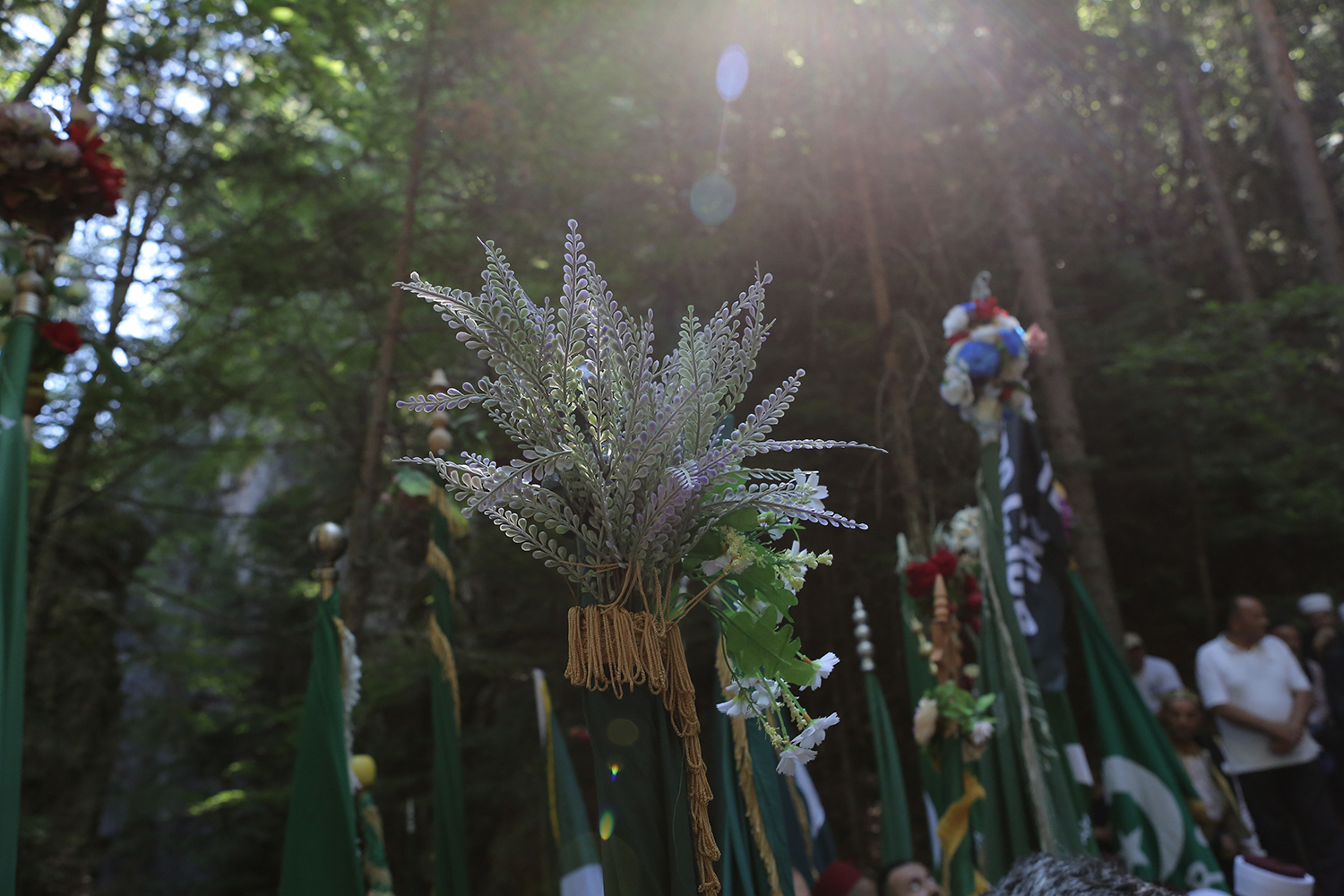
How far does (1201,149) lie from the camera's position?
424 inches

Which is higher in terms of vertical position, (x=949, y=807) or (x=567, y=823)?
(x=567, y=823)

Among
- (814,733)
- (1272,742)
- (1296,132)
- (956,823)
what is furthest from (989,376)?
(1296,132)

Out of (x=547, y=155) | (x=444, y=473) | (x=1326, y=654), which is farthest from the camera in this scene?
(x=547, y=155)

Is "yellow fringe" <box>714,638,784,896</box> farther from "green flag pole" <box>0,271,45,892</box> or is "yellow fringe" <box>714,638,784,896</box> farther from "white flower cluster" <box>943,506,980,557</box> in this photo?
"white flower cluster" <box>943,506,980,557</box>

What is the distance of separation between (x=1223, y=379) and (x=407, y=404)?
271 inches

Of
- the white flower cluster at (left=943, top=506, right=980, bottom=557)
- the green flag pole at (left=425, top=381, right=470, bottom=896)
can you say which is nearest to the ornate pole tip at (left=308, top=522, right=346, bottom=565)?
the green flag pole at (left=425, top=381, right=470, bottom=896)

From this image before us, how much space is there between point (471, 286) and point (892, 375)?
9.20 feet

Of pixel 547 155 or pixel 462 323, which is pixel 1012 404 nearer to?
pixel 462 323

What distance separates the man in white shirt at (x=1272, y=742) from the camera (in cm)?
415

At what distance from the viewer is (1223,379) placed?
6.69 meters

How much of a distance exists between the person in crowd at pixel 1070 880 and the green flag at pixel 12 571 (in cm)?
226

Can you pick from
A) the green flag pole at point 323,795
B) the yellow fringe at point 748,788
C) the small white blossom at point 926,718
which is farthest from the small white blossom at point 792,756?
the small white blossom at point 926,718

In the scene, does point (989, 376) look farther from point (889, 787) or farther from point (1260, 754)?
point (1260, 754)

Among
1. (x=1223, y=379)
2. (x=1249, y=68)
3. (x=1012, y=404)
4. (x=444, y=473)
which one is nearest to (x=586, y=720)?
(x=444, y=473)
